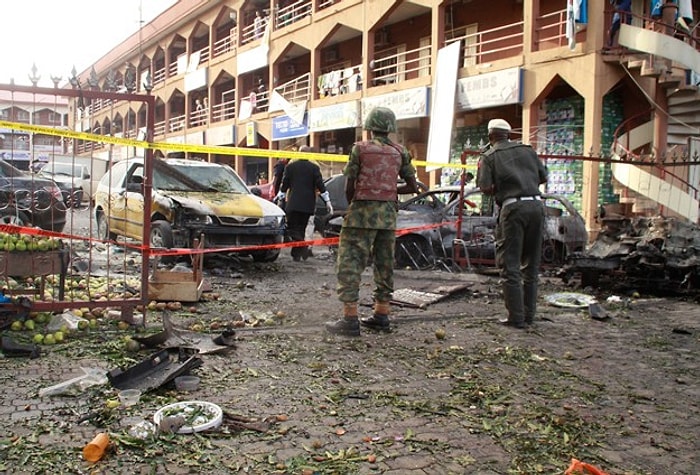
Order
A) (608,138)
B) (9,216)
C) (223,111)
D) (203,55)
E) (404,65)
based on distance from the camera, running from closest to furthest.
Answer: (9,216)
(608,138)
(404,65)
(223,111)
(203,55)

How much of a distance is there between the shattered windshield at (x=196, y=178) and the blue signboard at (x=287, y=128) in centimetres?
1433

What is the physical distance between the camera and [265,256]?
10.0 m

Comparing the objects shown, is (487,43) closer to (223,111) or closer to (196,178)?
(196,178)

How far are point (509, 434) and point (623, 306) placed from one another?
15.2ft

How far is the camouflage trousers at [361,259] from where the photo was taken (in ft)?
17.8

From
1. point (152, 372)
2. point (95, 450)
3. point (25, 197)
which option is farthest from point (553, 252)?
point (25, 197)

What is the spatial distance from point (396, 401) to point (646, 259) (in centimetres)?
556

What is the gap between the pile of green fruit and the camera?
5004 mm

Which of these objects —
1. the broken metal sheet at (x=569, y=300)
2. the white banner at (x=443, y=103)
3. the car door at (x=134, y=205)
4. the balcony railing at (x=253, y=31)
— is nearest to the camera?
the broken metal sheet at (x=569, y=300)

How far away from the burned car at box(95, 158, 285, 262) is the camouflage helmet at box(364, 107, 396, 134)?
11.3 ft

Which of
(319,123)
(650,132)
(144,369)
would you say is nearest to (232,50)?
(319,123)

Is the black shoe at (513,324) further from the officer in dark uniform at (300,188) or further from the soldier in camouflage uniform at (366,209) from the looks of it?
the officer in dark uniform at (300,188)

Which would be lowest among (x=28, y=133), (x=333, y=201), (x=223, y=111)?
(x=333, y=201)

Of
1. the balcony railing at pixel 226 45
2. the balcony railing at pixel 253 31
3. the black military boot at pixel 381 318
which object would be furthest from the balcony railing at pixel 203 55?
the black military boot at pixel 381 318
